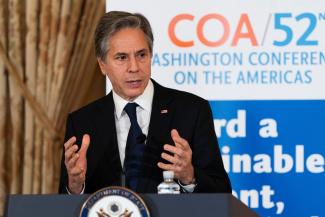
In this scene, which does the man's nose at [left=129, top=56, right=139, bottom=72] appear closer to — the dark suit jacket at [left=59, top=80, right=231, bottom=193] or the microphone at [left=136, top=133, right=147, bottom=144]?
the dark suit jacket at [left=59, top=80, right=231, bottom=193]

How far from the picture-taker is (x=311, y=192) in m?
4.66

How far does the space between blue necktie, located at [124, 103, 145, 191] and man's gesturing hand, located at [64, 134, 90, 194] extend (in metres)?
0.24

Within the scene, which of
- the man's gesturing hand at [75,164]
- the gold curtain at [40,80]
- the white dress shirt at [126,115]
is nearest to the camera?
the man's gesturing hand at [75,164]

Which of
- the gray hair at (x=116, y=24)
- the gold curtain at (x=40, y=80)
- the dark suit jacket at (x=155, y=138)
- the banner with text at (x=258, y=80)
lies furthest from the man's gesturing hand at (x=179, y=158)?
the gold curtain at (x=40, y=80)

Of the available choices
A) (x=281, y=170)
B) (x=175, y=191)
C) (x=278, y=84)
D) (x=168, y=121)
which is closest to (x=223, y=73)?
(x=278, y=84)

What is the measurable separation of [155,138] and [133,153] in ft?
0.42

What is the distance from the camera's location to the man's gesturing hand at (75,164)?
3047 mm

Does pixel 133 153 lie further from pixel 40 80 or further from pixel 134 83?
pixel 40 80

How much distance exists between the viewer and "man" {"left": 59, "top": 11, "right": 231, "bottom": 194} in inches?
134

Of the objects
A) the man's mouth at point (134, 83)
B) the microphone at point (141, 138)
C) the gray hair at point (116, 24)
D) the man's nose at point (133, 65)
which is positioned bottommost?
the microphone at point (141, 138)

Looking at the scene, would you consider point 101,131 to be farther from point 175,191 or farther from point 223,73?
point 223,73

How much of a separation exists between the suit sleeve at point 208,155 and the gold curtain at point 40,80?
196 centimetres

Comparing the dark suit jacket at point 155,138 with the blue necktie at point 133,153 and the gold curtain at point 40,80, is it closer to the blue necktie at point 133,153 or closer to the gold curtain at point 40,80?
the blue necktie at point 133,153

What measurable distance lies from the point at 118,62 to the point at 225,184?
0.66 metres
